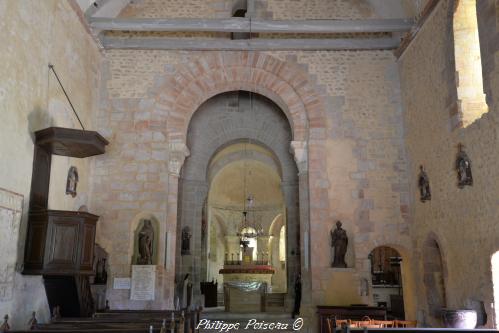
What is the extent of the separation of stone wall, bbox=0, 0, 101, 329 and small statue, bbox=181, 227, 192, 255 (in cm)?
491

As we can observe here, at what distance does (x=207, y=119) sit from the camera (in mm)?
15500

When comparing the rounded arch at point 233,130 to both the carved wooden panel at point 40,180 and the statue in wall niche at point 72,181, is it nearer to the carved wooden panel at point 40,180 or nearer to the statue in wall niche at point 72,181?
the statue in wall niche at point 72,181

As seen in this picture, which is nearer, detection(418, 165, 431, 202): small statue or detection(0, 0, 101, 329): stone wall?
detection(0, 0, 101, 329): stone wall

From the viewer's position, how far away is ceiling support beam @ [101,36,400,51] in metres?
12.1

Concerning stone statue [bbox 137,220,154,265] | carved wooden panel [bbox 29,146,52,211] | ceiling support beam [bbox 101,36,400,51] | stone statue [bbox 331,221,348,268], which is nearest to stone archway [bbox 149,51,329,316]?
ceiling support beam [bbox 101,36,400,51]

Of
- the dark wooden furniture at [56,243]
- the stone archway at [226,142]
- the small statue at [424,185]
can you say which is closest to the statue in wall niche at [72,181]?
the dark wooden furniture at [56,243]

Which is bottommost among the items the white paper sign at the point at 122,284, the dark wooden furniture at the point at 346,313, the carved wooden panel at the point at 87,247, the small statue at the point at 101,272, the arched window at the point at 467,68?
the dark wooden furniture at the point at 346,313

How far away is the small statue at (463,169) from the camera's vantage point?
8.27 metres

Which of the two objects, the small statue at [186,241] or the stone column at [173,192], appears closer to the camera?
the stone column at [173,192]

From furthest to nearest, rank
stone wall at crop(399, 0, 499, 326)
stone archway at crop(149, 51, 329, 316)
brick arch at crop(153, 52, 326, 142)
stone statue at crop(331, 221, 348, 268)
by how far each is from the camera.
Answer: brick arch at crop(153, 52, 326, 142) → stone archway at crop(149, 51, 329, 316) → stone statue at crop(331, 221, 348, 268) → stone wall at crop(399, 0, 499, 326)

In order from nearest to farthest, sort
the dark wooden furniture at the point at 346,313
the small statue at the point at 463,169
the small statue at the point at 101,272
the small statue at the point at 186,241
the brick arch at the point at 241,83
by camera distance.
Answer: the small statue at the point at 463,169 < the dark wooden furniture at the point at 346,313 < the small statue at the point at 101,272 < the brick arch at the point at 241,83 < the small statue at the point at 186,241

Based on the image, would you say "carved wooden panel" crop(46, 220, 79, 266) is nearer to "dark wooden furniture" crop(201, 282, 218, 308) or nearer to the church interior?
the church interior

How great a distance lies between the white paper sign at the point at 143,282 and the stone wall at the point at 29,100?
6.51 feet

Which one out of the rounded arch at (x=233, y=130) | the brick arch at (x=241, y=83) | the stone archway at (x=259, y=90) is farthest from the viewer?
the rounded arch at (x=233, y=130)
